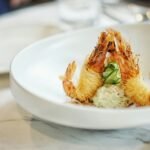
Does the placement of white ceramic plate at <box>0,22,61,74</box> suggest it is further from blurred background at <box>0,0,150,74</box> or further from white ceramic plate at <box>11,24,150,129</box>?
white ceramic plate at <box>11,24,150,129</box>

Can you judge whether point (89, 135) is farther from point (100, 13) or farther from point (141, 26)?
point (100, 13)

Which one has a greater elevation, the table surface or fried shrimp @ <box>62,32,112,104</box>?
fried shrimp @ <box>62,32,112,104</box>

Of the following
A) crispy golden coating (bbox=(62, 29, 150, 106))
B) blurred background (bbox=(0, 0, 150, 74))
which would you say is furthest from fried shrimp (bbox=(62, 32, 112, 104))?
blurred background (bbox=(0, 0, 150, 74))

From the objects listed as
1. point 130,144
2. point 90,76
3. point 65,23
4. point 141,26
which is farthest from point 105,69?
point 65,23

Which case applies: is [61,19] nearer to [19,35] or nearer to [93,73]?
[19,35]

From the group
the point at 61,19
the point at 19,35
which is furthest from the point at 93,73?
the point at 61,19

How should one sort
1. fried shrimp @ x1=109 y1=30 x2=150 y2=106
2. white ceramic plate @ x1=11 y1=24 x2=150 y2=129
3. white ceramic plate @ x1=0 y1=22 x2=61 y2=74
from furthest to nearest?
white ceramic plate @ x1=0 y1=22 x2=61 y2=74, fried shrimp @ x1=109 y1=30 x2=150 y2=106, white ceramic plate @ x1=11 y1=24 x2=150 y2=129
